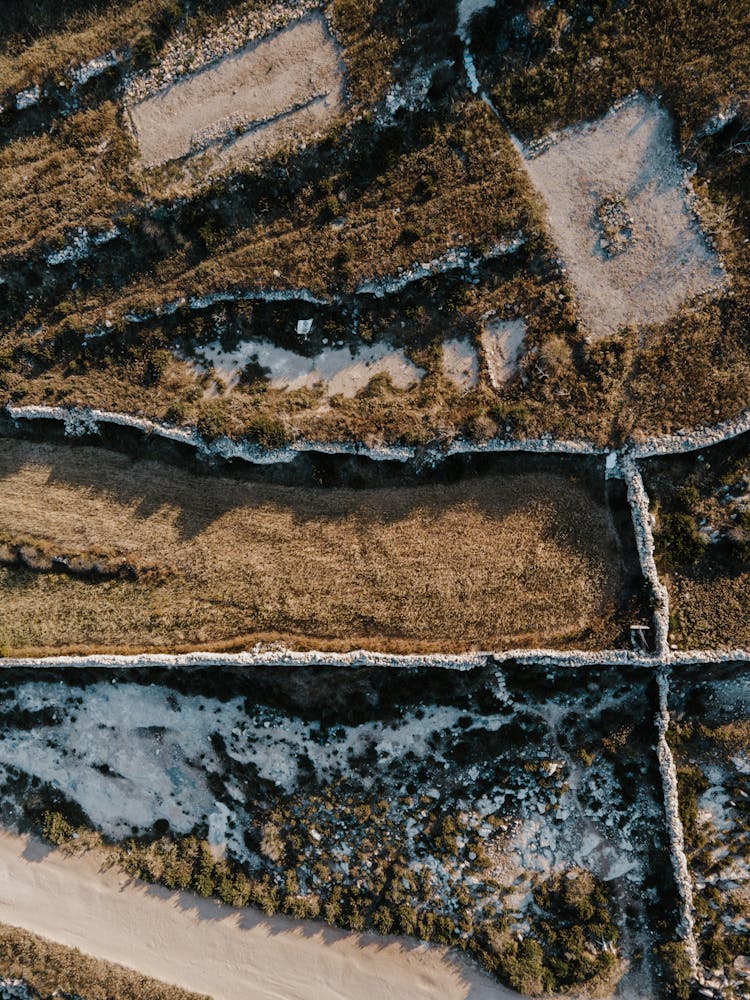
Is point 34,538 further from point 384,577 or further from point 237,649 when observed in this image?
point 384,577

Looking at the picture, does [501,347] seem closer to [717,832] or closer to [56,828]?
[717,832]

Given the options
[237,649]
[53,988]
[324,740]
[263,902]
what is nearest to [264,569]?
[237,649]

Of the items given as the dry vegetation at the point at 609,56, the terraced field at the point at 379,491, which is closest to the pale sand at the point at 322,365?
the terraced field at the point at 379,491

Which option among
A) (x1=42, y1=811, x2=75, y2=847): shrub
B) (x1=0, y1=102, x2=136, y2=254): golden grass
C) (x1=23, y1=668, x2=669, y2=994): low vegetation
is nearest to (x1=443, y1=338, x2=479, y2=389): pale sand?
(x1=23, y1=668, x2=669, y2=994): low vegetation

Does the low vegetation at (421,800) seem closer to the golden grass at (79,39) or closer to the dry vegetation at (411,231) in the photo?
the dry vegetation at (411,231)

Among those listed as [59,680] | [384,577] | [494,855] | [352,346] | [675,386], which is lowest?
[494,855]

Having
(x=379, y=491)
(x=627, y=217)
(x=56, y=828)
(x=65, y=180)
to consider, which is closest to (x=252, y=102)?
(x=65, y=180)

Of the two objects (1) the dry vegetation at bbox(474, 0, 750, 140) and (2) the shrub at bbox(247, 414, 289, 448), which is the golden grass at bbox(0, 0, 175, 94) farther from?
(2) the shrub at bbox(247, 414, 289, 448)
